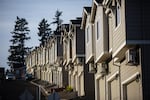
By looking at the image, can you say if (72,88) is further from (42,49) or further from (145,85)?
(42,49)

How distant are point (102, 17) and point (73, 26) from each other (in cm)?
1811

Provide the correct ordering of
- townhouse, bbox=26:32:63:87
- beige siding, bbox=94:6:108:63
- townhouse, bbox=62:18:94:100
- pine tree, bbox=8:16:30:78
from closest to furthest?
beige siding, bbox=94:6:108:63, townhouse, bbox=62:18:94:100, townhouse, bbox=26:32:63:87, pine tree, bbox=8:16:30:78

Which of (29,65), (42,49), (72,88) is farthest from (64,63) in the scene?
(29,65)

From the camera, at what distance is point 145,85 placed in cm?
2053

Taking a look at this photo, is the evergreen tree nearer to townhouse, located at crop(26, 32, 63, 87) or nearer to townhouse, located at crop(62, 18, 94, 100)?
townhouse, located at crop(26, 32, 63, 87)

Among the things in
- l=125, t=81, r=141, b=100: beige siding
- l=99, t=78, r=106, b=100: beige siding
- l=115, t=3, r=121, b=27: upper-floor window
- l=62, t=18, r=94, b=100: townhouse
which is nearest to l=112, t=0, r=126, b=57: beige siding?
l=115, t=3, r=121, b=27: upper-floor window

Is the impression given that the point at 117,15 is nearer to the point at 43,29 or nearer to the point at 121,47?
the point at 121,47

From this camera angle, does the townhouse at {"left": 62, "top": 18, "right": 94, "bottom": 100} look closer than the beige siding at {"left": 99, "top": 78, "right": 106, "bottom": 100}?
No

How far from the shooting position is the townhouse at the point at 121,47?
21.0m

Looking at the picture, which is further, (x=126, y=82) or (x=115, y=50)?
(x=115, y=50)

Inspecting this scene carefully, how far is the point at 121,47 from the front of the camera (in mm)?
22031

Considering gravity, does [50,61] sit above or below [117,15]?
below

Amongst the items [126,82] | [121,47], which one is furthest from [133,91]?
[121,47]

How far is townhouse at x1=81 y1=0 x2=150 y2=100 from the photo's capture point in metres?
21.0
